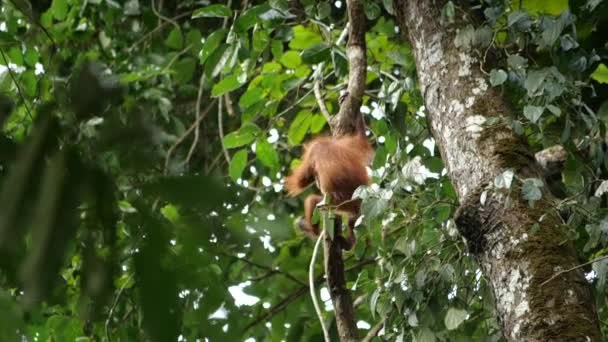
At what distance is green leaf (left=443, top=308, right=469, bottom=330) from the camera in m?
2.32

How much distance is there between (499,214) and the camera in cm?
199

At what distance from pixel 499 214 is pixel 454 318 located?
0.45 m

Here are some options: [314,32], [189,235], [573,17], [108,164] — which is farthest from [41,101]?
[314,32]

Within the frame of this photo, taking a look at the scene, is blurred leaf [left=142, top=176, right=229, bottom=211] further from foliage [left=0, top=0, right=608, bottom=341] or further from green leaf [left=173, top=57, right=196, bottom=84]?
green leaf [left=173, top=57, right=196, bottom=84]

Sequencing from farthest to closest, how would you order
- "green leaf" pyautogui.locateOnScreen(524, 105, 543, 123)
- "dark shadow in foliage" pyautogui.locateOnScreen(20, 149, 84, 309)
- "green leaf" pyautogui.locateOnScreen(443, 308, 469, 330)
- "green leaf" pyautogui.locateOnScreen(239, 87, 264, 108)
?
"green leaf" pyautogui.locateOnScreen(239, 87, 264, 108) < "green leaf" pyautogui.locateOnScreen(443, 308, 469, 330) < "green leaf" pyautogui.locateOnScreen(524, 105, 543, 123) < "dark shadow in foliage" pyautogui.locateOnScreen(20, 149, 84, 309)

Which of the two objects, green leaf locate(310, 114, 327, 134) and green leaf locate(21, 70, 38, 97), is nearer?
green leaf locate(21, 70, 38, 97)

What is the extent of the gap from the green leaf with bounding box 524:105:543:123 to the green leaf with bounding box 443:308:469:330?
1.75ft

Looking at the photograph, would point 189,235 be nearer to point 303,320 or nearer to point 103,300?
point 103,300

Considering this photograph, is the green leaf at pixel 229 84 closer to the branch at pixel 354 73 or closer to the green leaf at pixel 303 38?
the green leaf at pixel 303 38

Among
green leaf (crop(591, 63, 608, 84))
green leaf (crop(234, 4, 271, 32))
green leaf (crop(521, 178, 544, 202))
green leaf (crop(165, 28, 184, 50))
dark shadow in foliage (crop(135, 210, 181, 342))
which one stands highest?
green leaf (crop(165, 28, 184, 50))

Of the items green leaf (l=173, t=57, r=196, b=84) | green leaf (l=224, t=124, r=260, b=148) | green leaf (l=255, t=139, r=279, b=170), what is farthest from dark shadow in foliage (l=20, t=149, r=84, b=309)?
green leaf (l=173, t=57, r=196, b=84)

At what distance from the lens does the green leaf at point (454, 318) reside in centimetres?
232

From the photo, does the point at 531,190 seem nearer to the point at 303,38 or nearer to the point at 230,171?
the point at 230,171

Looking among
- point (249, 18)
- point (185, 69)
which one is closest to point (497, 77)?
point (249, 18)
